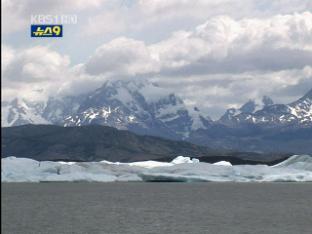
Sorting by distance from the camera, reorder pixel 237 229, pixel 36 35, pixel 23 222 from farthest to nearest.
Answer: pixel 23 222 < pixel 237 229 < pixel 36 35

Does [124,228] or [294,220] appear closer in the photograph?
[124,228]

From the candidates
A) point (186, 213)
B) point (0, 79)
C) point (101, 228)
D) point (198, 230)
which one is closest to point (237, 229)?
point (198, 230)

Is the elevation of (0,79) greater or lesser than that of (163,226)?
greater

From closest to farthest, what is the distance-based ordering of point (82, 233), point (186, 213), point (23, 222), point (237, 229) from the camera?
point (82, 233), point (237, 229), point (23, 222), point (186, 213)

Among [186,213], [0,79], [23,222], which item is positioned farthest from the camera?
[186,213]

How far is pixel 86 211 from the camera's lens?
111 metres

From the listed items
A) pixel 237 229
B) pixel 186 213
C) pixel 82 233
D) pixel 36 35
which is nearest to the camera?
pixel 36 35

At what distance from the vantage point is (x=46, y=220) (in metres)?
92.2

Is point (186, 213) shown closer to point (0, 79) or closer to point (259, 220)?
point (259, 220)

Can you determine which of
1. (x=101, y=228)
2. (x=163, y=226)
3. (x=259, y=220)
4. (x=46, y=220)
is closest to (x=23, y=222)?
(x=46, y=220)

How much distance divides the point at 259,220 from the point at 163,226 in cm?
1791

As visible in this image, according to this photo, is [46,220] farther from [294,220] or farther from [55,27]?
[55,27]

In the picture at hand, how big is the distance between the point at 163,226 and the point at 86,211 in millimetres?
30927

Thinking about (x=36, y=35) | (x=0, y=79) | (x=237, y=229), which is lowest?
(x=237, y=229)
